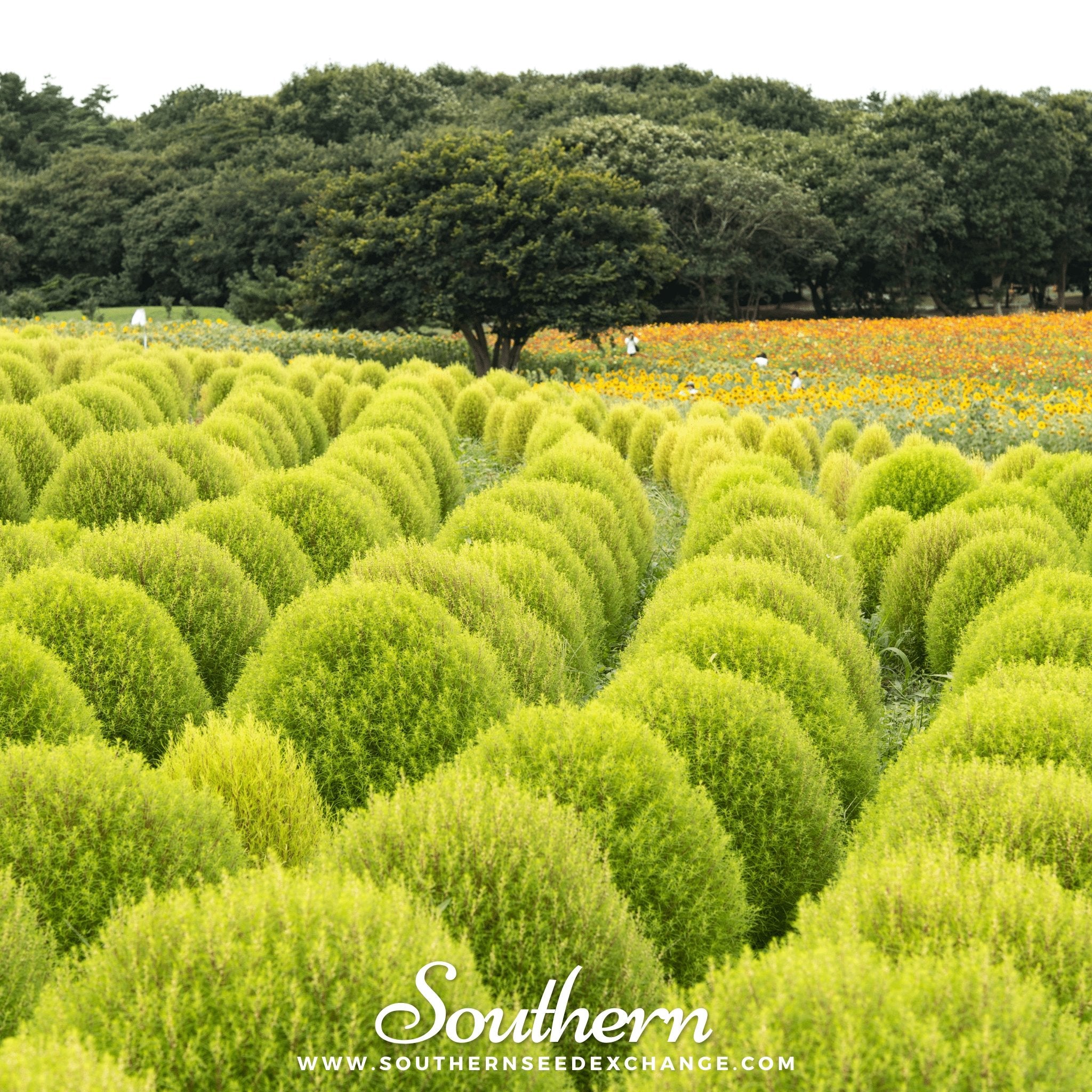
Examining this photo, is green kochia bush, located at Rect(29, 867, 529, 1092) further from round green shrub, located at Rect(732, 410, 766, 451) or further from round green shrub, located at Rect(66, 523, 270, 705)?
round green shrub, located at Rect(732, 410, 766, 451)

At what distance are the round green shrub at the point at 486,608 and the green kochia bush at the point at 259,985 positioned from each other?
97.6 inches

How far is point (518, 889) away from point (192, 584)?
3103mm

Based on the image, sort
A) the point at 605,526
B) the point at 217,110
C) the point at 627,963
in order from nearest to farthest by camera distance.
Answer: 1. the point at 627,963
2. the point at 605,526
3. the point at 217,110

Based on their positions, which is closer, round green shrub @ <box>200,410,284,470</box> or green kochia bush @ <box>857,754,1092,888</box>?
green kochia bush @ <box>857,754,1092,888</box>

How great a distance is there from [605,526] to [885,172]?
39992 mm

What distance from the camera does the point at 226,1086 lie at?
193 centimetres

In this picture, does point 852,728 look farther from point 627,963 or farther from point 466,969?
point 466,969

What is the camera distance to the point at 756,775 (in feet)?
12.1

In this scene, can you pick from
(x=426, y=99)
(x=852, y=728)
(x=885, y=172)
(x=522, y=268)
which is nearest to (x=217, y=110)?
(x=426, y=99)

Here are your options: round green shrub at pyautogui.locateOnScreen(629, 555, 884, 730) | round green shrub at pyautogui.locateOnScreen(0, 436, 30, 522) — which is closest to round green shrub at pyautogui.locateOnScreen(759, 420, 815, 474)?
round green shrub at pyautogui.locateOnScreen(629, 555, 884, 730)

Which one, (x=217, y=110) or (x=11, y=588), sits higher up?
(x=217, y=110)

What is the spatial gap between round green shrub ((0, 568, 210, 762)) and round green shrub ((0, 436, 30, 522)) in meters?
3.33

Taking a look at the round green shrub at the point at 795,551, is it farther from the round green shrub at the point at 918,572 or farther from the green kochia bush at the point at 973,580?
the round green shrub at the point at 918,572

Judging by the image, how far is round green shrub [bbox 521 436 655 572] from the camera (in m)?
7.96
